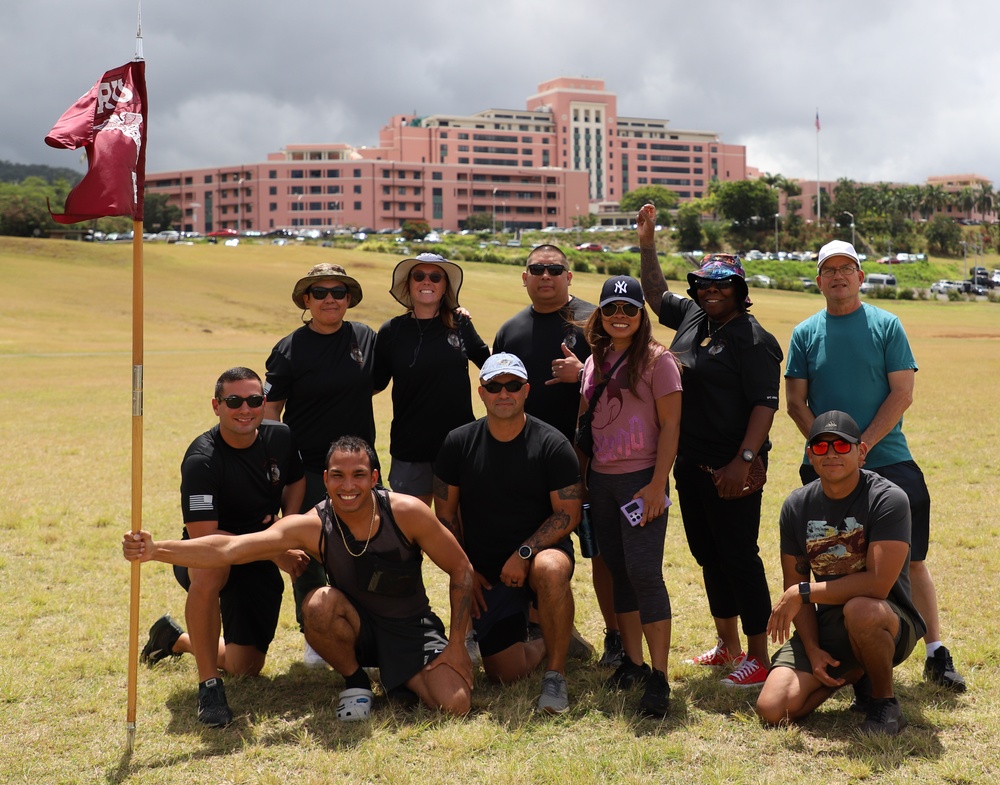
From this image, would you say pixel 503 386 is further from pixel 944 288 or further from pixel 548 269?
pixel 944 288

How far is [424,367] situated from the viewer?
6613 millimetres

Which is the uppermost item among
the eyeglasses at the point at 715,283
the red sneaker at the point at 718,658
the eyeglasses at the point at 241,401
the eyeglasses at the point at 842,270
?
the eyeglasses at the point at 842,270

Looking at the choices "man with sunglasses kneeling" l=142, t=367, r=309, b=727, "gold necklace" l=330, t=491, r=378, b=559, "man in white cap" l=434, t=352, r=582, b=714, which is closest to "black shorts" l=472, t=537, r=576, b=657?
"man in white cap" l=434, t=352, r=582, b=714

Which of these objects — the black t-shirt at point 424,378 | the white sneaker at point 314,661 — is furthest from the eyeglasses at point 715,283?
the white sneaker at point 314,661

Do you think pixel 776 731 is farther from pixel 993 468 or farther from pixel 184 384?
pixel 184 384

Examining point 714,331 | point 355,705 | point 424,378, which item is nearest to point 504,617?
point 355,705

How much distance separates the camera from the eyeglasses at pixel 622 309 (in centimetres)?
561

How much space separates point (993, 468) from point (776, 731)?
909cm

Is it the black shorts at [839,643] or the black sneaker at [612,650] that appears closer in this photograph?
the black shorts at [839,643]

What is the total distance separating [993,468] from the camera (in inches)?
500

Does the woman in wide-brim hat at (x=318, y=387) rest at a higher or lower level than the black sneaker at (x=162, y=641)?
higher

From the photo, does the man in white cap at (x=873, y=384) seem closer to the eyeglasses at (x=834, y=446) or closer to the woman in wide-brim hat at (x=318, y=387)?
the eyeglasses at (x=834, y=446)

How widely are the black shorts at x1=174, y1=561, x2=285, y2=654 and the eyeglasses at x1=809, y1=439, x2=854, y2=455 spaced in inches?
128

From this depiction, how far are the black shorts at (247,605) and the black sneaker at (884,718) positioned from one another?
344cm
